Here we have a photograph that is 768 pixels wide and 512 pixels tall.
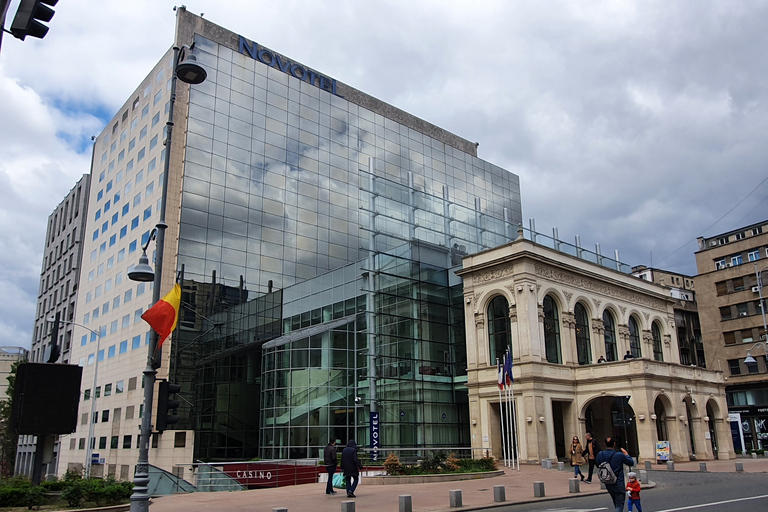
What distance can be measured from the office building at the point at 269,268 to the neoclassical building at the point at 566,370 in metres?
4.37

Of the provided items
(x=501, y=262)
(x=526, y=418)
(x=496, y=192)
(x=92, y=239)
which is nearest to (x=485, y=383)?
(x=526, y=418)

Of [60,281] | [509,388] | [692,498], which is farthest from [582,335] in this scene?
[60,281]

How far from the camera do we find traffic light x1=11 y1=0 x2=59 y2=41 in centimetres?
1020

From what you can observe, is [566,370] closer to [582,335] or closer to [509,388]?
[582,335]

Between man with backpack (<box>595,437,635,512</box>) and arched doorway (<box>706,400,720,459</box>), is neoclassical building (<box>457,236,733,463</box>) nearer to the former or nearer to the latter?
arched doorway (<box>706,400,720,459</box>)

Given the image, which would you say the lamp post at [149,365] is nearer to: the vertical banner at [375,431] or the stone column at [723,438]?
the vertical banner at [375,431]

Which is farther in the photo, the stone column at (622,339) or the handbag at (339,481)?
the stone column at (622,339)

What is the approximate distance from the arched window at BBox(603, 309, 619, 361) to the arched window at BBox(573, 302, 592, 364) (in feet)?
7.35

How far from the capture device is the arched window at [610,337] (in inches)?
1865

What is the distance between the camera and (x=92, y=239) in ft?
219

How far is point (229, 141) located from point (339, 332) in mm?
22266

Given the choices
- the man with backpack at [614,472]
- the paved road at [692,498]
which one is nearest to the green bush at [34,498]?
the paved road at [692,498]

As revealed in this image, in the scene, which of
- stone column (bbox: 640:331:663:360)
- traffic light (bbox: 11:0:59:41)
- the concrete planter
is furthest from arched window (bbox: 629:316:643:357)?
traffic light (bbox: 11:0:59:41)

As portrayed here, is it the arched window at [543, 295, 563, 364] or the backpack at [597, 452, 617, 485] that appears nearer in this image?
the backpack at [597, 452, 617, 485]
